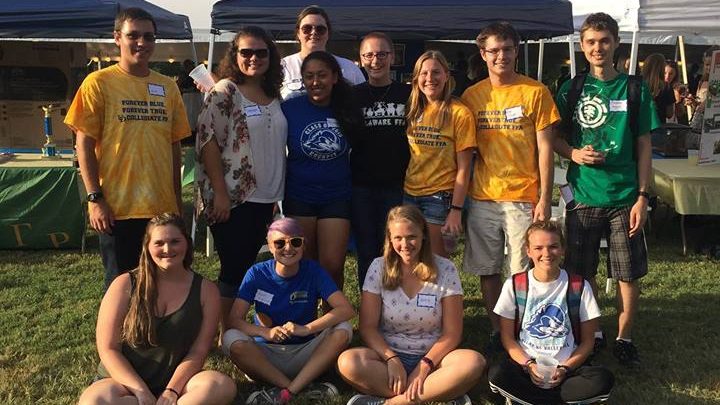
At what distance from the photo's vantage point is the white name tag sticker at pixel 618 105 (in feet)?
10.8

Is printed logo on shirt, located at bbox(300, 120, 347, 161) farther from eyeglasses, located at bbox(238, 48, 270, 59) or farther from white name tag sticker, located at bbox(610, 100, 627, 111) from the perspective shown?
white name tag sticker, located at bbox(610, 100, 627, 111)

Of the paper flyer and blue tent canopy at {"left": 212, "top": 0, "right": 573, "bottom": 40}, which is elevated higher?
blue tent canopy at {"left": 212, "top": 0, "right": 573, "bottom": 40}

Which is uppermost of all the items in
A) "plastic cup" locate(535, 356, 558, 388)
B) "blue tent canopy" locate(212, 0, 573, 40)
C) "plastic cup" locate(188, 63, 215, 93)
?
"blue tent canopy" locate(212, 0, 573, 40)

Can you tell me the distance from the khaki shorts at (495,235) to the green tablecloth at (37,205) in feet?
12.5

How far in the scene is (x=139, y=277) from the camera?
2.86 m

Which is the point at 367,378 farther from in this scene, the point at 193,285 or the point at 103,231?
the point at 103,231

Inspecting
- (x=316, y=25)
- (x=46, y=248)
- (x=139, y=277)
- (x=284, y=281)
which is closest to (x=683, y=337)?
(x=284, y=281)

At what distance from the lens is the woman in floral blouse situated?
3.22 meters

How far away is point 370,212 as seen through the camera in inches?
138

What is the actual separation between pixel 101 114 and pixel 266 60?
804 mm

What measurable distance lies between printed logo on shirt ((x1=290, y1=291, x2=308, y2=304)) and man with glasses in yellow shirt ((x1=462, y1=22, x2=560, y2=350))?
37.9 inches

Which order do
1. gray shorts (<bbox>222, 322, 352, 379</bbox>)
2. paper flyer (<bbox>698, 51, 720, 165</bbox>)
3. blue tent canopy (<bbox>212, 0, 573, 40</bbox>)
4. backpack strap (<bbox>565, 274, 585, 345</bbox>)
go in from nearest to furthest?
backpack strap (<bbox>565, 274, 585, 345</bbox>)
gray shorts (<bbox>222, 322, 352, 379</bbox>)
blue tent canopy (<bbox>212, 0, 573, 40</bbox>)
paper flyer (<bbox>698, 51, 720, 165</bbox>)

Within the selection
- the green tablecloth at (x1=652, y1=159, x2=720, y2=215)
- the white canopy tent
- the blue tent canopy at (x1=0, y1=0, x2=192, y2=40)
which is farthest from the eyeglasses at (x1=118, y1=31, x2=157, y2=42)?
the green tablecloth at (x1=652, y1=159, x2=720, y2=215)

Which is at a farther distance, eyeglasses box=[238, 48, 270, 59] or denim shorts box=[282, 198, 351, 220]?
denim shorts box=[282, 198, 351, 220]
